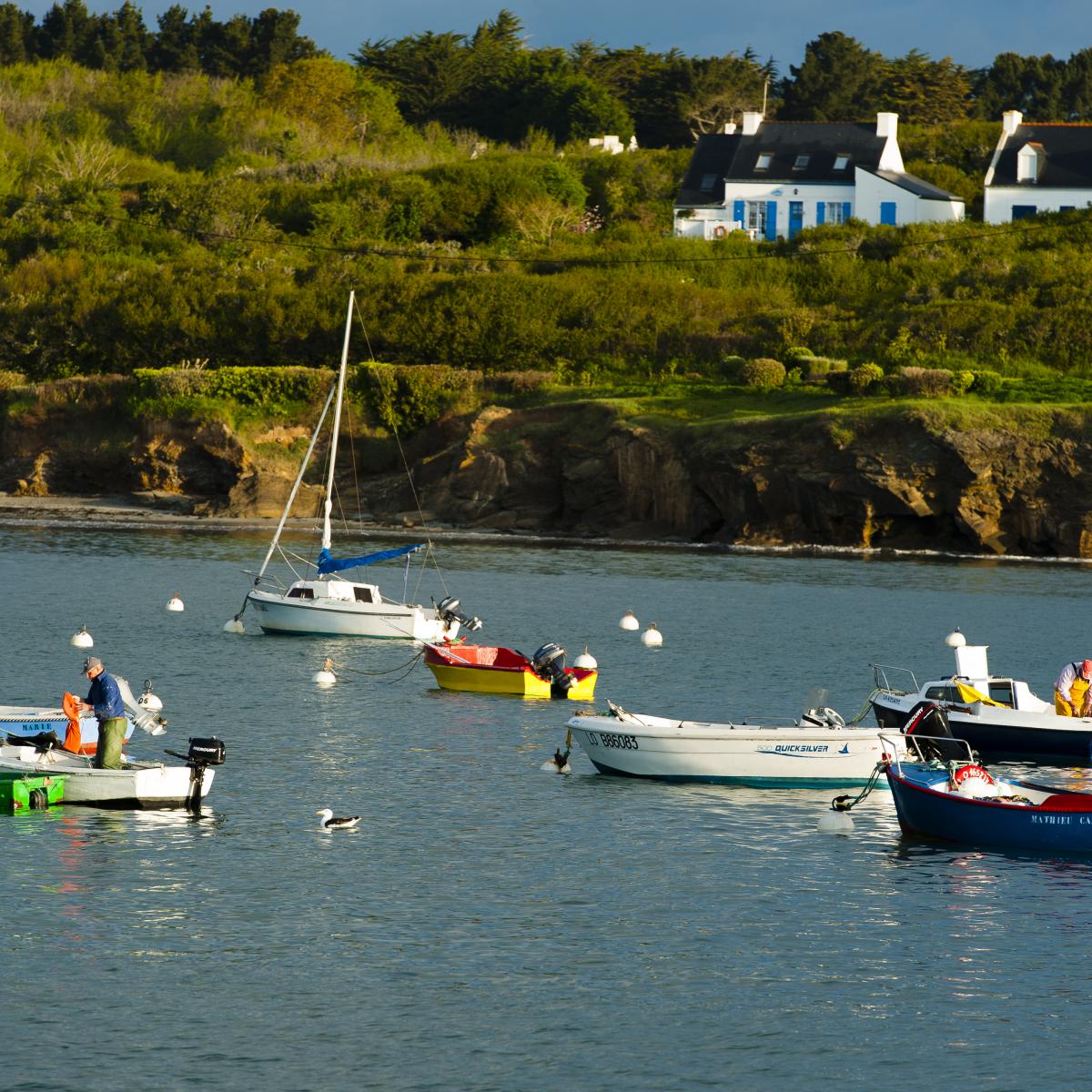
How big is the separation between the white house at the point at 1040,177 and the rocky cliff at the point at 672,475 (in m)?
40.8

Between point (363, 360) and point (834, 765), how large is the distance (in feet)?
275

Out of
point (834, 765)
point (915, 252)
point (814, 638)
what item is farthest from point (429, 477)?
point (834, 765)

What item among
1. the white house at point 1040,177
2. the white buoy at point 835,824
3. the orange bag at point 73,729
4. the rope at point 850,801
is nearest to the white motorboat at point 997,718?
the rope at point 850,801

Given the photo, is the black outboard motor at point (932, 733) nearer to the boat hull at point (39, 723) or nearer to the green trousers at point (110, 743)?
the green trousers at point (110, 743)

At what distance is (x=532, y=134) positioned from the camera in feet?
532

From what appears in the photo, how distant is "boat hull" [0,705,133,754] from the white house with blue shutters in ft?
327

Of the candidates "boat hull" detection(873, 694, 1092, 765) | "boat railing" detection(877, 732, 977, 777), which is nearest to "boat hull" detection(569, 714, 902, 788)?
"boat railing" detection(877, 732, 977, 777)

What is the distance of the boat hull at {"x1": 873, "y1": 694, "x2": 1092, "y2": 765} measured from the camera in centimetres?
3906

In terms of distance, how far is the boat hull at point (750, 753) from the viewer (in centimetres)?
3628

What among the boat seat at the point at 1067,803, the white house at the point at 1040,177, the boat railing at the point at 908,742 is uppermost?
the white house at the point at 1040,177

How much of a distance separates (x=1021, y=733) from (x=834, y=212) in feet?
321

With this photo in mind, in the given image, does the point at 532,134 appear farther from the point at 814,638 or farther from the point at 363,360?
the point at 814,638

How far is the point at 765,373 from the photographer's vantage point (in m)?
105

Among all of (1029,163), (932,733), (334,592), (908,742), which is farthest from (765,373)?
(908,742)
